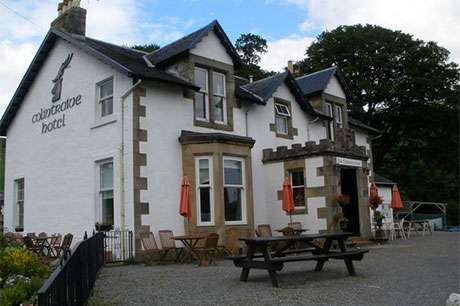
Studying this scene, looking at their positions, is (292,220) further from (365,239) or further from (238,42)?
(238,42)

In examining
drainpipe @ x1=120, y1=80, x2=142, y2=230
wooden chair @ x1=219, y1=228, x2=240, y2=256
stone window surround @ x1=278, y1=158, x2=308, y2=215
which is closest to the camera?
drainpipe @ x1=120, y1=80, x2=142, y2=230

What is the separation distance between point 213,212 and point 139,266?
2.96 meters

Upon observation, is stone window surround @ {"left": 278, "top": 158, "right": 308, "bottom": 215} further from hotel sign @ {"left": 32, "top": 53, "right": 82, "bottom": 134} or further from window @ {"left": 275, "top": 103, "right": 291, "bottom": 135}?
hotel sign @ {"left": 32, "top": 53, "right": 82, "bottom": 134}

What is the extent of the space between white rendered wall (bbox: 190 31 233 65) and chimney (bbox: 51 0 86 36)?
4.76m

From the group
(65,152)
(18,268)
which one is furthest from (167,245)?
(18,268)

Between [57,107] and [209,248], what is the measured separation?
8410mm

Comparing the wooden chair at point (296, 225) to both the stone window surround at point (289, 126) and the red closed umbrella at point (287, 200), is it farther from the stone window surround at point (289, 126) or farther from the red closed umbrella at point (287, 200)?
the stone window surround at point (289, 126)

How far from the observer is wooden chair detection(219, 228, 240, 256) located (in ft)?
49.3

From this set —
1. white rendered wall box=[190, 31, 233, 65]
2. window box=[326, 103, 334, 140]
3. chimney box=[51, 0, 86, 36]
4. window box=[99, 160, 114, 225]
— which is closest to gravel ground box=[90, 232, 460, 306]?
window box=[99, 160, 114, 225]

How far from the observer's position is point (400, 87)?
126ft

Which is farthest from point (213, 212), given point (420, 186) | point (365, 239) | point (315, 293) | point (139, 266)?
point (420, 186)

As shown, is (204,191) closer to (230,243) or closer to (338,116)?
(230,243)

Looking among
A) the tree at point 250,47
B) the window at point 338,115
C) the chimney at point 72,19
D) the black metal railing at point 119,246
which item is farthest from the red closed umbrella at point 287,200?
the tree at point 250,47

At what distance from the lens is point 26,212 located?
19.3 m
